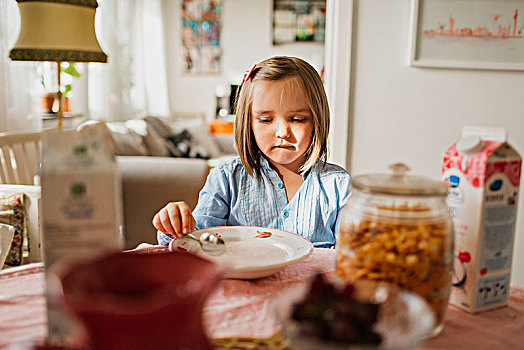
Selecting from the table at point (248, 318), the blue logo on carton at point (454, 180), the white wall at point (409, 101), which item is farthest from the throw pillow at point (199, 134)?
the blue logo on carton at point (454, 180)

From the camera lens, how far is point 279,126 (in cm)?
124

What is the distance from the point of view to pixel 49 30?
7.11 ft

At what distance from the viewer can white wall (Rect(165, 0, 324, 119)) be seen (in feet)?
21.0

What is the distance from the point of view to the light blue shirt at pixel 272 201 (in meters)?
1.27

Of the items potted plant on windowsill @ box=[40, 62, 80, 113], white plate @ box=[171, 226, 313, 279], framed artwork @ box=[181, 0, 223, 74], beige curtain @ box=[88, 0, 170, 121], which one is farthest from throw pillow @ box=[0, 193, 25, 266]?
framed artwork @ box=[181, 0, 223, 74]

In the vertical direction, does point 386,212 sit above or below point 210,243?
above

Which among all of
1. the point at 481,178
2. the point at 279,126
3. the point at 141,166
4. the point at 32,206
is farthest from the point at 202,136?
the point at 481,178

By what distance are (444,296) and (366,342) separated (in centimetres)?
25

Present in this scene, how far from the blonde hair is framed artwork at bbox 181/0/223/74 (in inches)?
209

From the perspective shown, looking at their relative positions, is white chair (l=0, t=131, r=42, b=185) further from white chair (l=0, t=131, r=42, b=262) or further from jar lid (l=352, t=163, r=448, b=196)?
jar lid (l=352, t=163, r=448, b=196)

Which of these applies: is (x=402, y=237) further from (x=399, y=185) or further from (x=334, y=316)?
(x=334, y=316)

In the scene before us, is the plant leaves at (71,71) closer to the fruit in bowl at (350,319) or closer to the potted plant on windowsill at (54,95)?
the potted plant on windowsill at (54,95)

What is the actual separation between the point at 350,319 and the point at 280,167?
37.4 inches

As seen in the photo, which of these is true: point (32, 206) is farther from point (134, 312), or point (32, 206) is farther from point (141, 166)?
point (134, 312)
